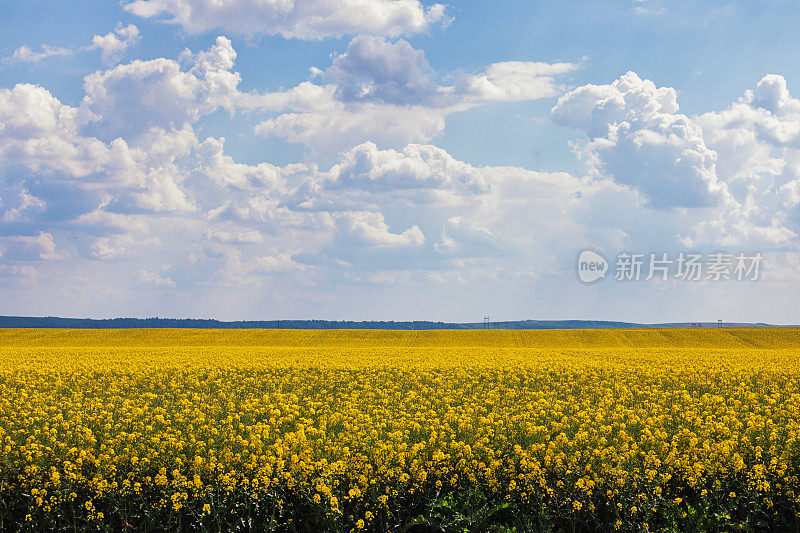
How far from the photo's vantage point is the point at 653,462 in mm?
10609

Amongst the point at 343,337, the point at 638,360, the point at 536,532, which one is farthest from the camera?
the point at 343,337

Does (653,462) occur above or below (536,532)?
above

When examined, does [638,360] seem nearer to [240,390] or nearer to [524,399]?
[524,399]

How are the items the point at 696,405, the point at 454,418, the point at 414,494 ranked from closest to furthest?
the point at 414,494
the point at 454,418
the point at 696,405

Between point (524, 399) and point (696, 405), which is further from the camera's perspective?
point (524, 399)

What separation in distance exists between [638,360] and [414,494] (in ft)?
71.9

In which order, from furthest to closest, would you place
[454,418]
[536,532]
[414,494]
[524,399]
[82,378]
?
[82,378] → [524,399] → [454,418] → [414,494] → [536,532]

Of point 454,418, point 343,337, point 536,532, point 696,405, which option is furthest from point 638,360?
point 343,337

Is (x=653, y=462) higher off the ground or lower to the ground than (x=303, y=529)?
higher

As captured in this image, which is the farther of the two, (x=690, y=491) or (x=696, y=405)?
(x=696, y=405)

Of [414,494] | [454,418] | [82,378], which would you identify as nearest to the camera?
[414,494]

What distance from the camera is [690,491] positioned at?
10.7 meters

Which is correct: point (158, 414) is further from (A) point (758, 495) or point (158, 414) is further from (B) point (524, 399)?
(A) point (758, 495)

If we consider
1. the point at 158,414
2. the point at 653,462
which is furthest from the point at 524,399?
the point at 158,414
